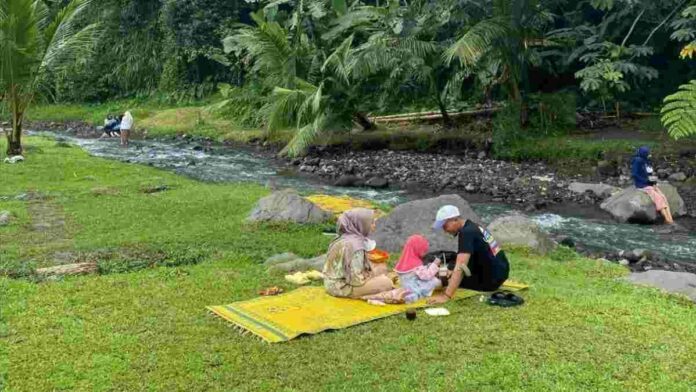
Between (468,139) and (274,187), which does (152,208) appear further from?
(468,139)

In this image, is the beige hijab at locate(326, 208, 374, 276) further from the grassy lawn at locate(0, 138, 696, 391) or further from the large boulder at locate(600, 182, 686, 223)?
the large boulder at locate(600, 182, 686, 223)

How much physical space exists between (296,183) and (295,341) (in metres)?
12.1

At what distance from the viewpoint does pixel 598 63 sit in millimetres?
17812

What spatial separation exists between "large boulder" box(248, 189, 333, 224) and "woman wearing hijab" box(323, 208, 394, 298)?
4132mm

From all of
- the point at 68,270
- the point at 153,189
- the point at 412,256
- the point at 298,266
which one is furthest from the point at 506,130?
the point at 68,270

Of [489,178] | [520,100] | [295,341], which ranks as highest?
[520,100]

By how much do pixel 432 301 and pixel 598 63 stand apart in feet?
44.6

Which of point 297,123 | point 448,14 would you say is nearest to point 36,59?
point 297,123

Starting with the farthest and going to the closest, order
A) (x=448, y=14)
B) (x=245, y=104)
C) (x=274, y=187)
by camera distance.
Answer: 1. (x=245, y=104)
2. (x=448, y=14)
3. (x=274, y=187)

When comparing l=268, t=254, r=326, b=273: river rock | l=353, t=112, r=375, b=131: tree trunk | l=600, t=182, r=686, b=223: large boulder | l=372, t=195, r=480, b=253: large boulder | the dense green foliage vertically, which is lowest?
l=600, t=182, r=686, b=223: large boulder

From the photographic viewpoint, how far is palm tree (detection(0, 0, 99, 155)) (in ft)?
51.8

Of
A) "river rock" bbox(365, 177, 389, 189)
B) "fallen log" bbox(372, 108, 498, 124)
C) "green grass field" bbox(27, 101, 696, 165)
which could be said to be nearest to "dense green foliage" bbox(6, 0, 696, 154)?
"fallen log" bbox(372, 108, 498, 124)

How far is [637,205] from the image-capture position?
12773 mm

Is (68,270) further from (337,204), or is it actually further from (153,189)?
(153,189)
